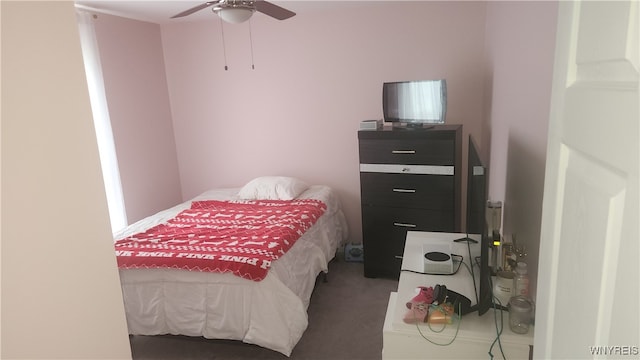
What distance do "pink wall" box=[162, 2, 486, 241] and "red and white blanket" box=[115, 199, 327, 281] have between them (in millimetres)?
655

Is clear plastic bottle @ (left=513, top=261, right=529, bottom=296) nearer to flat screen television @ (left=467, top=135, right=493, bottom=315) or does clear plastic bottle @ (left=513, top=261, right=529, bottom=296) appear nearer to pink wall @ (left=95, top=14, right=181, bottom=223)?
flat screen television @ (left=467, top=135, right=493, bottom=315)

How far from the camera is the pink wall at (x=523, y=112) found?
4.68 feet

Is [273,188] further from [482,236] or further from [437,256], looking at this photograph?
[482,236]

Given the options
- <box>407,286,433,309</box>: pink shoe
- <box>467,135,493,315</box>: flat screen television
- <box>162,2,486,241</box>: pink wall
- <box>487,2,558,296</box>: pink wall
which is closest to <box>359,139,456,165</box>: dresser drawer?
<box>487,2,558,296</box>: pink wall

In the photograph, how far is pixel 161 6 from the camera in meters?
3.18

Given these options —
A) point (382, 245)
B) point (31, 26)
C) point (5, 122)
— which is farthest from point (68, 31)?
point (382, 245)

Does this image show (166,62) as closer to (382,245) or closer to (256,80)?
(256,80)

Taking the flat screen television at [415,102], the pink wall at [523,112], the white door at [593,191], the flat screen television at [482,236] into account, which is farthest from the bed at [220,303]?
the white door at [593,191]

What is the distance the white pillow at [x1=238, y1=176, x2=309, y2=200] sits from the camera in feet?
11.9

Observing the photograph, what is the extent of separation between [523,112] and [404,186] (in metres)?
1.44

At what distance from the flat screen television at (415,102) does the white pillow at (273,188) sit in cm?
100

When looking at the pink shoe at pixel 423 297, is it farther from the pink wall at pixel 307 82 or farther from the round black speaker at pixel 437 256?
the pink wall at pixel 307 82

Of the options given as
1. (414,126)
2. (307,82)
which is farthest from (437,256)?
(307,82)

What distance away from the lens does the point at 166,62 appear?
4113mm
